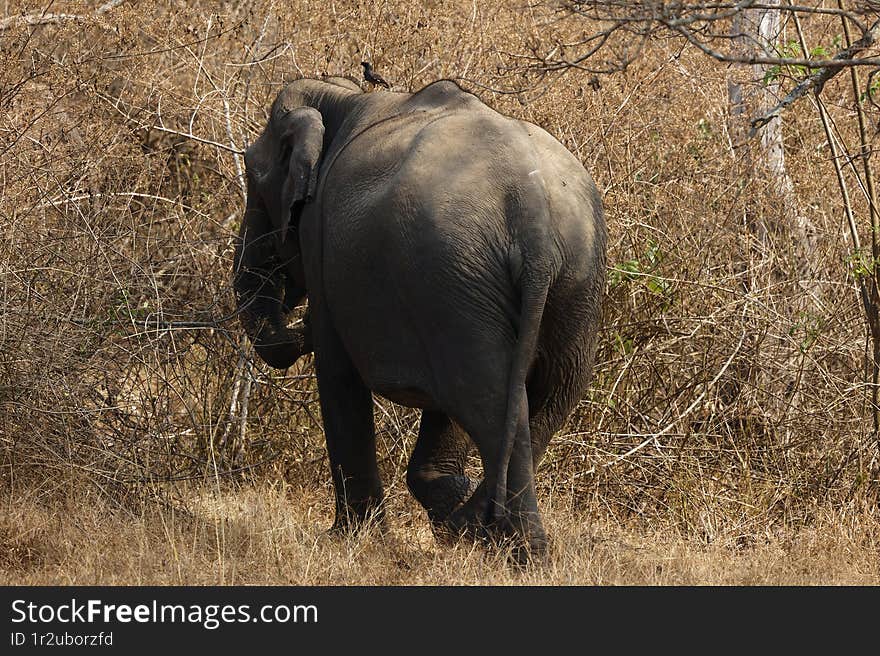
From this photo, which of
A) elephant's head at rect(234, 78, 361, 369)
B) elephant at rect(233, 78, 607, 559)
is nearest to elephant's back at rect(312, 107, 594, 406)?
elephant at rect(233, 78, 607, 559)

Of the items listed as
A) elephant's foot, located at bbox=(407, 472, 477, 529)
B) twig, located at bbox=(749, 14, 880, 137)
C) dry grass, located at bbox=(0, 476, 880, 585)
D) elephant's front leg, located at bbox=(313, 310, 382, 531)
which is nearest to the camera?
twig, located at bbox=(749, 14, 880, 137)

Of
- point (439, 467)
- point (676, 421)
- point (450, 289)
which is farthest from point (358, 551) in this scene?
point (676, 421)

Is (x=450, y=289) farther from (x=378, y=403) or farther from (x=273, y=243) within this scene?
(x=378, y=403)

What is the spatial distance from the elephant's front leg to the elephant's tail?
121 centimetres

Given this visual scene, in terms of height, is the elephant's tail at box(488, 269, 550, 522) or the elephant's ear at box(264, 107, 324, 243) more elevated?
the elephant's ear at box(264, 107, 324, 243)

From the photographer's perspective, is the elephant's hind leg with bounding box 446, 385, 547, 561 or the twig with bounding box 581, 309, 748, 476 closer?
the elephant's hind leg with bounding box 446, 385, 547, 561

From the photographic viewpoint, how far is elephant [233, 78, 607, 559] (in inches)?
202

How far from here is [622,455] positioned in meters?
7.23

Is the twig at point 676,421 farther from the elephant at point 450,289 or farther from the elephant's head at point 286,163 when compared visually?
the elephant's head at point 286,163

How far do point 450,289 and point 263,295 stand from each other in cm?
189

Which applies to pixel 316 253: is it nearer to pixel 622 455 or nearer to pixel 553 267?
pixel 553 267

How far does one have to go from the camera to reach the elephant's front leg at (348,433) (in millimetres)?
6164

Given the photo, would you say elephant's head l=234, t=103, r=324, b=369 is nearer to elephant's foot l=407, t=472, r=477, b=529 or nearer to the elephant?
the elephant

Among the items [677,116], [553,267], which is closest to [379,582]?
[553,267]
